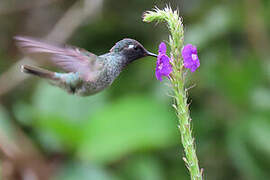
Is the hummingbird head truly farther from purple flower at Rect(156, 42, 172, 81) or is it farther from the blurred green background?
the blurred green background

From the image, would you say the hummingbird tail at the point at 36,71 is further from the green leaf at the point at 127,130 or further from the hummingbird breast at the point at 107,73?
the green leaf at the point at 127,130

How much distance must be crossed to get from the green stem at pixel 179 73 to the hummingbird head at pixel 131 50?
37 cm

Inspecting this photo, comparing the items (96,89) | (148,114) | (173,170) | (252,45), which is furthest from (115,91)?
(96,89)

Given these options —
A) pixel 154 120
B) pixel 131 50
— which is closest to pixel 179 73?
pixel 131 50

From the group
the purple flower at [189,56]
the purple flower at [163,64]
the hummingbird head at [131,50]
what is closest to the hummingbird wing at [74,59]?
the hummingbird head at [131,50]

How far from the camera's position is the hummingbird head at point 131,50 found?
224 cm

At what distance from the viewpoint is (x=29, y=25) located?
5.61 m

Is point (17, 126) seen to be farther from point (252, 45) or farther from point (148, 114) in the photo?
point (252, 45)

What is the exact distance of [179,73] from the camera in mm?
1878

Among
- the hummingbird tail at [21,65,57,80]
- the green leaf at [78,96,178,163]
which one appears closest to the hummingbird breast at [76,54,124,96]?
the hummingbird tail at [21,65,57,80]

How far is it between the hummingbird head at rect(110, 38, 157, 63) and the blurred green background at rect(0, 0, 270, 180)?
1.58m

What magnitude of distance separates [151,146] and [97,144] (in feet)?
1.67

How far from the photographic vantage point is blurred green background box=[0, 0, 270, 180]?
3.83 m

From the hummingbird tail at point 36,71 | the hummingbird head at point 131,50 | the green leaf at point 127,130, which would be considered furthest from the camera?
the green leaf at point 127,130
